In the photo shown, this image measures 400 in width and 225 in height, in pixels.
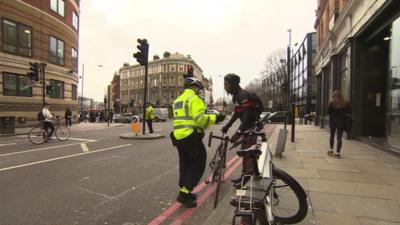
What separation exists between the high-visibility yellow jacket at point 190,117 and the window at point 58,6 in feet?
80.9

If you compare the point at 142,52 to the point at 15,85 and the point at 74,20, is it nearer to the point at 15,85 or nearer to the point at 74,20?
the point at 15,85

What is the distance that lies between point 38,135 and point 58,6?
1743 cm

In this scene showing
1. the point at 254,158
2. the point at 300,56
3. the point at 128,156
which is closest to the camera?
the point at 254,158

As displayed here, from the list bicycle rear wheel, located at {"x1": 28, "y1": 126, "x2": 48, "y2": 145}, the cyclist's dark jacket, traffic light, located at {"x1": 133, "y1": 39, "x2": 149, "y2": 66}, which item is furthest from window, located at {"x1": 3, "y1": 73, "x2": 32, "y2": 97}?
the cyclist's dark jacket

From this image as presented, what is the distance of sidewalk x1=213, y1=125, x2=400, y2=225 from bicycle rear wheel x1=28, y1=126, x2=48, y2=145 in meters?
9.92

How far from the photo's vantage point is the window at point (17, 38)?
19.8m

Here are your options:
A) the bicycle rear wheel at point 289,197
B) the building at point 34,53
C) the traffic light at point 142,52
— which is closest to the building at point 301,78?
the building at point 34,53

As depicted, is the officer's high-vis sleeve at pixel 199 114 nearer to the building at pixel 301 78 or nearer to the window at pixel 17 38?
the window at pixel 17 38

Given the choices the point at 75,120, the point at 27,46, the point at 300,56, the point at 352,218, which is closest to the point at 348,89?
the point at 352,218

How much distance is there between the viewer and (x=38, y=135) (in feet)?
39.7

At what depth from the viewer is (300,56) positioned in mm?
58594

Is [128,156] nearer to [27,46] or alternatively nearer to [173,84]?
[27,46]

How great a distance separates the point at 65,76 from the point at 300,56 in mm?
46890

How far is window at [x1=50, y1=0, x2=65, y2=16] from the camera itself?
2412 cm
